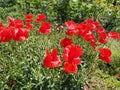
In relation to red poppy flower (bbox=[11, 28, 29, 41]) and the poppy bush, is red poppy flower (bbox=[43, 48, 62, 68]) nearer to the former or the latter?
the poppy bush

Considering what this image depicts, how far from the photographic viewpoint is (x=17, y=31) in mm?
4594

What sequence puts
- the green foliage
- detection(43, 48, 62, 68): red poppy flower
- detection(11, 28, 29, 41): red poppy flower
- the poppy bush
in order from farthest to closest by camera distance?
the green foliage
the poppy bush
detection(11, 28, 29, 41): red poppy flower
detection(43, 48, 62, 68): red poppy flower

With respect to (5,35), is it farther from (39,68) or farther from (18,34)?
(39,68)

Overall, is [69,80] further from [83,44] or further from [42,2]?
[42,2]

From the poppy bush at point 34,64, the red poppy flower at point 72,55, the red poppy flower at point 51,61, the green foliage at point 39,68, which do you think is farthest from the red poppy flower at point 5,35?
the red poppy flower at point 72,55

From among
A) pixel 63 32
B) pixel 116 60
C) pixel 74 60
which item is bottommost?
pixel 116 60

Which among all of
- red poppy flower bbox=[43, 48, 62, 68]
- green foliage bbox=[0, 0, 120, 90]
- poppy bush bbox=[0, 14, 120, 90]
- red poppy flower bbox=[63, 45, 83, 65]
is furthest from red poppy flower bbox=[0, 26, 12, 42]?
red poppy flower bbox=[63, 45, 83, 65]

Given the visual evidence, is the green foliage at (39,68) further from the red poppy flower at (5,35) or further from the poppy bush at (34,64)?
the red poppy flower at (5,35)

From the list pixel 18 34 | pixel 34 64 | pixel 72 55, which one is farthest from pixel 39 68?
pixel 72 55

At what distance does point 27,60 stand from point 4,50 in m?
0.61

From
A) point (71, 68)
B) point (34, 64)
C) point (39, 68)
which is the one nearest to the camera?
point (71, 68)

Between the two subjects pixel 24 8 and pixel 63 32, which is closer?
pixel 63 32

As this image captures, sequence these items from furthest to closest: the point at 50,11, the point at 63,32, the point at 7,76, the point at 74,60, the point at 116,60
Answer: the point at 50,11, the point at 116,60, the point at 63,32, the point at 7,76, the point at 74,60

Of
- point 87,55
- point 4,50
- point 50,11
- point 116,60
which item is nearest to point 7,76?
point 4,50
